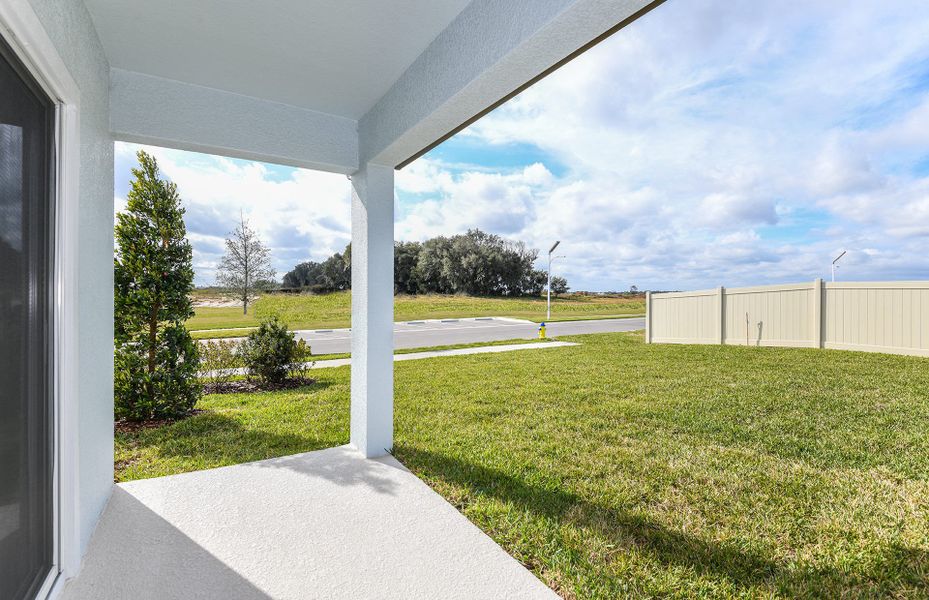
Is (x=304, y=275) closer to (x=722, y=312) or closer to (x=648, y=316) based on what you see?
(x=648, y=316)

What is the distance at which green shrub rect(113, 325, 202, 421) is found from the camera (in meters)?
3.90

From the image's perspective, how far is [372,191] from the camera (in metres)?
3.26

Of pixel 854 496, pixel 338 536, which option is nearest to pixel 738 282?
pixel 854 496

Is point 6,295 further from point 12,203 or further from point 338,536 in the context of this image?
point 338,536

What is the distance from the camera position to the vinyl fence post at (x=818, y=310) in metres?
8.14

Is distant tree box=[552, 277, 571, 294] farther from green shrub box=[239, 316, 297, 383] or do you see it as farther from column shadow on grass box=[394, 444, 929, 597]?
column shadow on grass box=[394, 444, 929, 597]

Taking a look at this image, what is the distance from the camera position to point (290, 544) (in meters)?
2.12

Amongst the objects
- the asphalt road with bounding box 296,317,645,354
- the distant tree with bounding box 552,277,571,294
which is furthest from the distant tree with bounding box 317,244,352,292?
the distant tree with bounding box 552,277,571,294

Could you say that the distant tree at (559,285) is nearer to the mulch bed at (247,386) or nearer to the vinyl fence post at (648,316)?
the vinyl fence post at (648,316)

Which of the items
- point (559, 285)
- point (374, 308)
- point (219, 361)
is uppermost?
point (559, 285)

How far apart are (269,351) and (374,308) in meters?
3.23

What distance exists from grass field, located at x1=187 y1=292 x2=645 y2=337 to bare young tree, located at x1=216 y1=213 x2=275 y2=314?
1.09 ft

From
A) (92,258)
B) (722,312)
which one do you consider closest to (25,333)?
(92,258)

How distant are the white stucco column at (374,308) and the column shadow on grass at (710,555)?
97 cm
